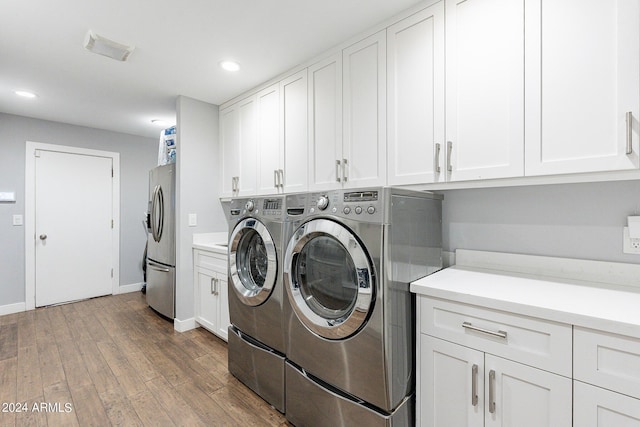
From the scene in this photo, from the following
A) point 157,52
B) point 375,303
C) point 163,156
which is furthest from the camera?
point 163,156

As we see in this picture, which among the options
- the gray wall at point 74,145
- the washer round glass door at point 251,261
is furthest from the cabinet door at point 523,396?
the gray wall at point 74,145

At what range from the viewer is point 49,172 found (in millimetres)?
3861

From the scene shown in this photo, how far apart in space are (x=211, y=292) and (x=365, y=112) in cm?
216

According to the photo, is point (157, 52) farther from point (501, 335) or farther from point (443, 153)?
point (501, 335)

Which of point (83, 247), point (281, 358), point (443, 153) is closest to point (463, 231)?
point (443, 153)

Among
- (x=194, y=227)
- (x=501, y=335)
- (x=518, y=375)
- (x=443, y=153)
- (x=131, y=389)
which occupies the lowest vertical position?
(x=131, y=389)

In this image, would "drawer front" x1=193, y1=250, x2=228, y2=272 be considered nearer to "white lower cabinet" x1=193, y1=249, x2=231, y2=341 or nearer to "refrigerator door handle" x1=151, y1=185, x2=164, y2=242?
"white lower cabinet" x1=193, y1=249, x2=231, y2=341

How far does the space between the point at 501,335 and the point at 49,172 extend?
5079mm

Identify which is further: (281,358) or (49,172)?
(49,172)

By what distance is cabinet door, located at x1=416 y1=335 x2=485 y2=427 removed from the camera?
123 centimetres

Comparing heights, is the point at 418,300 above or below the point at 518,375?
above

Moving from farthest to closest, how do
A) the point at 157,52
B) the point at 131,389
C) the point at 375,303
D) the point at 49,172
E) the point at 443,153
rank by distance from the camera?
the point at 49,172
the point at 157,52
the point at 131,389
the point at 443,153
the point at 375,303

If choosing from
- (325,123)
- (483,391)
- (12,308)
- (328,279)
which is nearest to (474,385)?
(483,391)

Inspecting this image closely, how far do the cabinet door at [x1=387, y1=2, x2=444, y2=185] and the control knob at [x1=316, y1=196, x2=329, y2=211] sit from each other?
500mm
